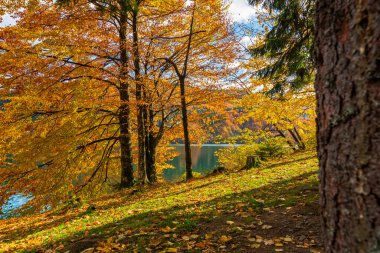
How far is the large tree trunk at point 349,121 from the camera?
3.27 ft

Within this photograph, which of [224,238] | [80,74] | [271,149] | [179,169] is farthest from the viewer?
[179,169]

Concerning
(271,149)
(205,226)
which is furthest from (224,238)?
(271,149)

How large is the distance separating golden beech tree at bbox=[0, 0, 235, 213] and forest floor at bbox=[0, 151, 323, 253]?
3285 millimetres

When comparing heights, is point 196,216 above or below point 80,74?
below

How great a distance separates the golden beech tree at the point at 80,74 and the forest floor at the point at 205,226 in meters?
3.28

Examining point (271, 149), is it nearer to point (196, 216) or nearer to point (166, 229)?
point (196, 216)

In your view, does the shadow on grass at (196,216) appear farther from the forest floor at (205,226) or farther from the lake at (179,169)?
the lake at (179,169)

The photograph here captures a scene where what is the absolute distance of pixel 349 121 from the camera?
109cm

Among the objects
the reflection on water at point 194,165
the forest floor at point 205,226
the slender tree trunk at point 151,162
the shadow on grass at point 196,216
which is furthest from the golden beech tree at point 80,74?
the reflection on water at point 194,165

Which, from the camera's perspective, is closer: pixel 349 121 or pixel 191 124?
pixel 349 121

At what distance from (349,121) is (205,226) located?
3513 mm

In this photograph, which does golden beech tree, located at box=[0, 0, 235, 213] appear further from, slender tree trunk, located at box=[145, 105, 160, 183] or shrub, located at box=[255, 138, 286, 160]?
shrub, located at box=[255, 138, 286, 160]

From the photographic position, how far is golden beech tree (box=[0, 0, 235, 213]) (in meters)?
8.34

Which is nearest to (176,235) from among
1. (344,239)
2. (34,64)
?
(344,239)
